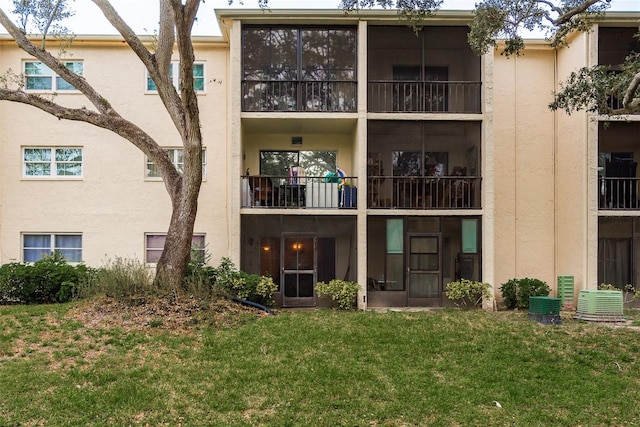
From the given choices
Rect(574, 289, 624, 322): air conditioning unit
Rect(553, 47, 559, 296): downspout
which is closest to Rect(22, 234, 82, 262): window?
Rect(574, 289, 624, 322): air conditioning unit

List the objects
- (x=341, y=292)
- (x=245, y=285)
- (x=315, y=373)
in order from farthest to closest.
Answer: (x=341, y=292)
(x=245, y=285)
(x=315, y=373)

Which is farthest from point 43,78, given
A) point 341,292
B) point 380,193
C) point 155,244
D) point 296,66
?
point 341,292

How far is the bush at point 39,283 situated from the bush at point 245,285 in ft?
11.3

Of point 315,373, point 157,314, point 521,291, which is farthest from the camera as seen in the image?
point 521,291

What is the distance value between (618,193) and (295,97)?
9.99 metres

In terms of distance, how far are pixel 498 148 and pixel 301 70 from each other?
6611 millimetres

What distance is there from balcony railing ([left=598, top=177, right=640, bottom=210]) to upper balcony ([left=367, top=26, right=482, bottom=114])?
4.42 metres

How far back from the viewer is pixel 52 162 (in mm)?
14680

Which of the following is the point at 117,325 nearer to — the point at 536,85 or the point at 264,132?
the point at 264,132

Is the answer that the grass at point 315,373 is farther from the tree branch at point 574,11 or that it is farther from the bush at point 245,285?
the tree branch at point 574,11

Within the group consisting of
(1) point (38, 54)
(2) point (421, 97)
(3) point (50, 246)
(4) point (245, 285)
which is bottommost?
(4) point (245, 285)

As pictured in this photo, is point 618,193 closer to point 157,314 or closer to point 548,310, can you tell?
point 548,310

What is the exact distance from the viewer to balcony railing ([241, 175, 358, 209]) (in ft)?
45.0

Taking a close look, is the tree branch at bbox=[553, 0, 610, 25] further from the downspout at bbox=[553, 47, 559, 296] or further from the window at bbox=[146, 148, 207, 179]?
the window at bbox=[146, 148, 207, 179]
